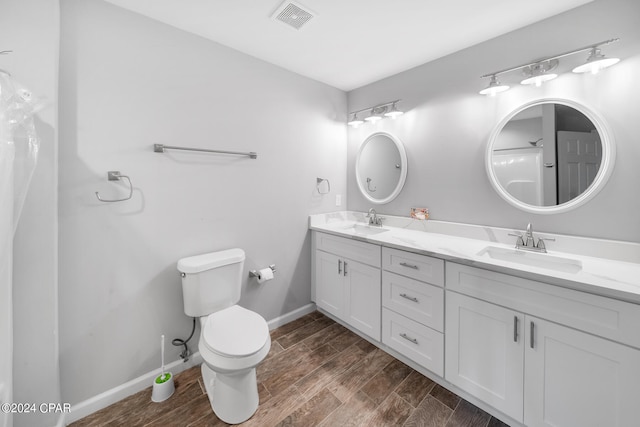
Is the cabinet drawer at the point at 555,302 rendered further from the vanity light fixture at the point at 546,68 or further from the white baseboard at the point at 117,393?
the white baseboard at the point at 117,393

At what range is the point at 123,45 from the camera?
57.7 inches

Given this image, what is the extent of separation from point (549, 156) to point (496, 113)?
1.41 feet

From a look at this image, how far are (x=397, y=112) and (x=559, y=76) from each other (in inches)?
41.4

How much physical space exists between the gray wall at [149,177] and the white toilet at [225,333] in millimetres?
203

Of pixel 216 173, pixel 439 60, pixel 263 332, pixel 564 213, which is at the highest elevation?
pixel 439 60

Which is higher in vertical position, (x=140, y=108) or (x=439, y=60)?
(x=439, y=60)

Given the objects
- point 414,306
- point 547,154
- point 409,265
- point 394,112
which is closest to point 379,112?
point 394,112

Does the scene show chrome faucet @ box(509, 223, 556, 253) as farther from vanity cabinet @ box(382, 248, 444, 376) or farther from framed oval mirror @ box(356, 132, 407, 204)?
framed oval mirror @ box(356, 132, 407, 204)

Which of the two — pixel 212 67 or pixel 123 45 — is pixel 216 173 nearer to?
pixel 212 67

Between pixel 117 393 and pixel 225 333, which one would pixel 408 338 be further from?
pixel 117 393

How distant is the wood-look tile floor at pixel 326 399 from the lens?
4.53 ft

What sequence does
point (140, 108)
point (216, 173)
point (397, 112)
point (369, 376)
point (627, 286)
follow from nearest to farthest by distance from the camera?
point (627, 286)
point (140, 108)
point (369, 376)
point (216, 173)
point (397, 112)

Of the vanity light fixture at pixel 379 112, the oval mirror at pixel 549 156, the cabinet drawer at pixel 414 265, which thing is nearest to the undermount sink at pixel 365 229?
the cabinet drawer at pixel 414 265

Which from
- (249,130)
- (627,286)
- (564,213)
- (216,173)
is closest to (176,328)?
(216,173)
